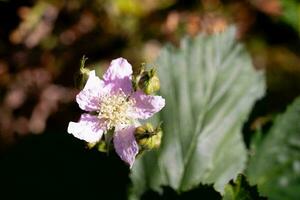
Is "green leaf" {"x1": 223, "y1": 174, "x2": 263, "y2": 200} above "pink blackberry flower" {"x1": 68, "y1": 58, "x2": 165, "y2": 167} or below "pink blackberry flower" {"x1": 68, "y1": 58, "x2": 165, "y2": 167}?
below

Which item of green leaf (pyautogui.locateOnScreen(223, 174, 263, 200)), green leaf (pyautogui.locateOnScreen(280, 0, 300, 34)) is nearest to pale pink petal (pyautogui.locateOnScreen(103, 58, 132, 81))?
green leaf (pyautogui.locateOnScreen(223, 174, 263, 200))

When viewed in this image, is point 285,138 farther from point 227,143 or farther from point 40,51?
point 40,51

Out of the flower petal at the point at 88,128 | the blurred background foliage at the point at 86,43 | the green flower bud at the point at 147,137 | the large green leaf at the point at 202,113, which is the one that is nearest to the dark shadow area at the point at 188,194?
the large green leaf at the point at 202,113

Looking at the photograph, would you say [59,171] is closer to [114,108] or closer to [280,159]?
[114,108]

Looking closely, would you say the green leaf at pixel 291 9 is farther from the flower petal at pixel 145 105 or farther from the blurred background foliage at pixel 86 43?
the flower petal at pixel 145 105

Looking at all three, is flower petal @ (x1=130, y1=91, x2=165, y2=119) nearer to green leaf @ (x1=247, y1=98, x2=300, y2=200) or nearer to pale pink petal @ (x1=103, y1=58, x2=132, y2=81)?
pale pink petal @ (x1=103, y1=58, x2=132, y2=81)

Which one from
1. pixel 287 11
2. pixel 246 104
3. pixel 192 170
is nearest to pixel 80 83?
pixel 192 170

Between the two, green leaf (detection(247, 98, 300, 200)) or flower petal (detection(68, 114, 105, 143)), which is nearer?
flower petal (detection(68, 114, 105, 143))
